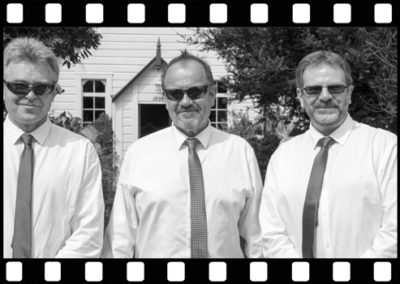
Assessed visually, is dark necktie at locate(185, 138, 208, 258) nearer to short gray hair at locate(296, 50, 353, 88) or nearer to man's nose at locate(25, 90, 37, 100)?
short gray hair at locate(296, 50, 353, 88)

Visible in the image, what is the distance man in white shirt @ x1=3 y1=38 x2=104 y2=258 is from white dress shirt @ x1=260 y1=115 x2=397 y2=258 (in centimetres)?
115

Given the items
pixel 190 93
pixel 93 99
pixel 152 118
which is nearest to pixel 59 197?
pixel 190 93

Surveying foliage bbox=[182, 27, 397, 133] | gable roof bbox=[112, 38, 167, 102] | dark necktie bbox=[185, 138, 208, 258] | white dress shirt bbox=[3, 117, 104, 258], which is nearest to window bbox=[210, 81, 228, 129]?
gable roof bbox=[112, 38, 167, 102]

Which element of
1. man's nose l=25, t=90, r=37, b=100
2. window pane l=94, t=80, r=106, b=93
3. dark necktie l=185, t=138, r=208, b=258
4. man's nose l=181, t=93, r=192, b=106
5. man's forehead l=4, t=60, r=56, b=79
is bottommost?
dark necktie l=185, t=138, r=208, b=258

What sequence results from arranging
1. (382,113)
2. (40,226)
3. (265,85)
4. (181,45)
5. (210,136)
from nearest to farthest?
1. (40,226)
2. (210,136)
3. (382,113)
4. (265,85)
5. (181,45)

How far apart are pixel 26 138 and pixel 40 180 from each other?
30 cm

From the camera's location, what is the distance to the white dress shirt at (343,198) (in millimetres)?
4234

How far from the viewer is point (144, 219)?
4430 mm

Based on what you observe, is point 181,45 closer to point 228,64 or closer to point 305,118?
point 228,64

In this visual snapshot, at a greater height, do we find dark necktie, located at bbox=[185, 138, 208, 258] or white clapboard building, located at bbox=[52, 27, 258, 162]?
white clapboard building, located at bbox=[52, 27, 258, 162]

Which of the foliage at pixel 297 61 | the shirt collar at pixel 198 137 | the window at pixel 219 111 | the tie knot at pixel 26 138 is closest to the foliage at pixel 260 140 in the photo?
the foliage at pixel 297 61

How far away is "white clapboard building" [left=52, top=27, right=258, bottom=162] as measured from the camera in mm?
15102

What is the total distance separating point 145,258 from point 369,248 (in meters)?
1.45

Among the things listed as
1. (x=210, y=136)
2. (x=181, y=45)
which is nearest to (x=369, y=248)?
(x=210, y=136)
